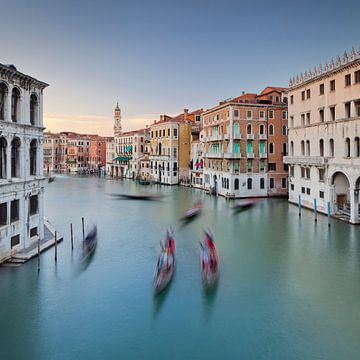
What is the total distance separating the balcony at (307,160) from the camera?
19.6m

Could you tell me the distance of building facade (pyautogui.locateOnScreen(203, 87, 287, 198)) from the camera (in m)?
→ 27.2

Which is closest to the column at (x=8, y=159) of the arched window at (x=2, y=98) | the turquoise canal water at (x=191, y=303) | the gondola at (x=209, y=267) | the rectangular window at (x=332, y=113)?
the arched window at (x=2, y=98)

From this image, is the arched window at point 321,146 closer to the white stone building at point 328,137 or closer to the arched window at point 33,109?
the white stone building at point 328,137

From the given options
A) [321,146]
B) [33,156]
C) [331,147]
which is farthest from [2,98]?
[321,146]

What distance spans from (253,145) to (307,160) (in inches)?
262

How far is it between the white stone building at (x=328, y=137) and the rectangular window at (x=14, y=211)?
43.9 feet

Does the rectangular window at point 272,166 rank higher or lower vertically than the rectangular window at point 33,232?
higher

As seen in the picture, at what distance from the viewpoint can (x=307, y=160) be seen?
21.3 m

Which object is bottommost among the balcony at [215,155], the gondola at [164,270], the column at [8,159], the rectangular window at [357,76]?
the gondola at [164,270]

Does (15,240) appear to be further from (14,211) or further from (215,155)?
(215,155)

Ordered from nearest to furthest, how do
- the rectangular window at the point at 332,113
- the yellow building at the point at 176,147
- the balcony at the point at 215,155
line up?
the rectangular window at the point at 332,113 → the balcony at the point at 215,155 → the yellow building at the point at 176,147

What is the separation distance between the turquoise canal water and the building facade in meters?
11.7

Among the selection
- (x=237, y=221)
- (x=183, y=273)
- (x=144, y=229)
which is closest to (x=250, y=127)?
(x=237, y=221)

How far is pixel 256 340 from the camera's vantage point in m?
7.39
